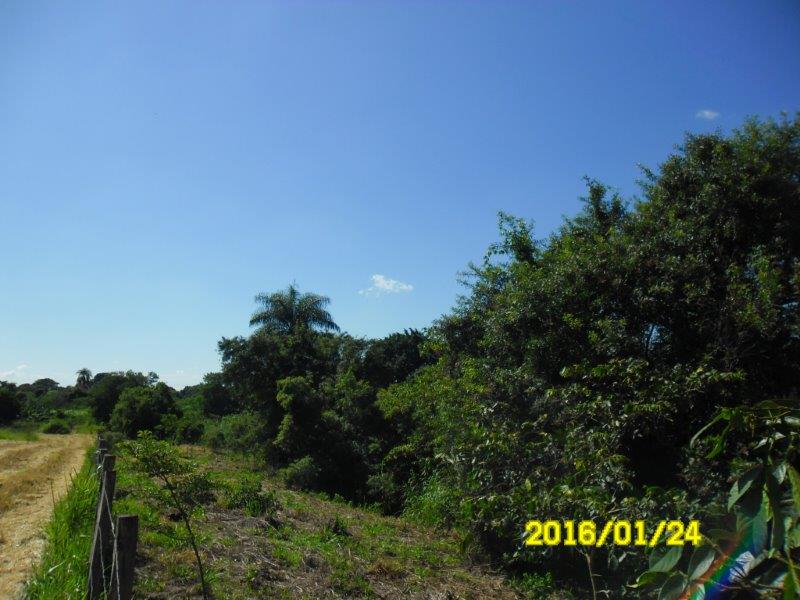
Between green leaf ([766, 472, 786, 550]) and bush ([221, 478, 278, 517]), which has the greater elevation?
green leaf ([766, 472, 786, 550])

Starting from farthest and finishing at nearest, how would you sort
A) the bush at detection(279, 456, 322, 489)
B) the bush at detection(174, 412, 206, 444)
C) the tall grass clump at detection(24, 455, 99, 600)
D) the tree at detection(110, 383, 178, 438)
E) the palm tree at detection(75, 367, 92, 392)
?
1. the palm tree at detection(75, 367, 92, 392)
2. the tree at detection(110, 383, 178, 438)
3. the bush at detection(174, 412, 206, 444)
4. the bush at detection(279, 456, 322, 489)
5. the tall grass clump at detection(24, 455, 99, 600)

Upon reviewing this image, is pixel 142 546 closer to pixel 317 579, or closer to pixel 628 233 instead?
pixel 317 579

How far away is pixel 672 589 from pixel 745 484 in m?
0.24

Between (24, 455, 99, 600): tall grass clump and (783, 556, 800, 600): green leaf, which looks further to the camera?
(24, 455, 99, 600): tall grass clump

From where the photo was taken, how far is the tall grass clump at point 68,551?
15.0 ft

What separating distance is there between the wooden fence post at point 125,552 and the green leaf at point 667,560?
3051mm

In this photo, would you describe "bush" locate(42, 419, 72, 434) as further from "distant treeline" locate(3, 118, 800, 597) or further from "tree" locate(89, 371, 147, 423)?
"distant treeline" locate(3, 118, 800, 597)

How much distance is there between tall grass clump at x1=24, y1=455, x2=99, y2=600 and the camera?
4564 mm

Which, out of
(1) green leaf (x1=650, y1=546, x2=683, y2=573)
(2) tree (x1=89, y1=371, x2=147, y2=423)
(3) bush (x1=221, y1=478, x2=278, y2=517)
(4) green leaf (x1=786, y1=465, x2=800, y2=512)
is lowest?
(3) bush (x1=221, y1=478, x2=278, y2=517)

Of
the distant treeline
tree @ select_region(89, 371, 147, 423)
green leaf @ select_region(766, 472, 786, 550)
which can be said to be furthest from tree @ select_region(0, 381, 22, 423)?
green leaf @ select_region(766, 472, 786, 550)

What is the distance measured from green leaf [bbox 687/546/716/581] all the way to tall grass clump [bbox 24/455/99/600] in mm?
4874

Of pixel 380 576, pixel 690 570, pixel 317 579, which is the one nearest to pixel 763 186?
pixel 380 576

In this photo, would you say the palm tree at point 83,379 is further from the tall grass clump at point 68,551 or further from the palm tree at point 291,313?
the tall grass clump at point 68,551

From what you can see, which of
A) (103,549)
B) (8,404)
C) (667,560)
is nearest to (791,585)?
(667,560)
